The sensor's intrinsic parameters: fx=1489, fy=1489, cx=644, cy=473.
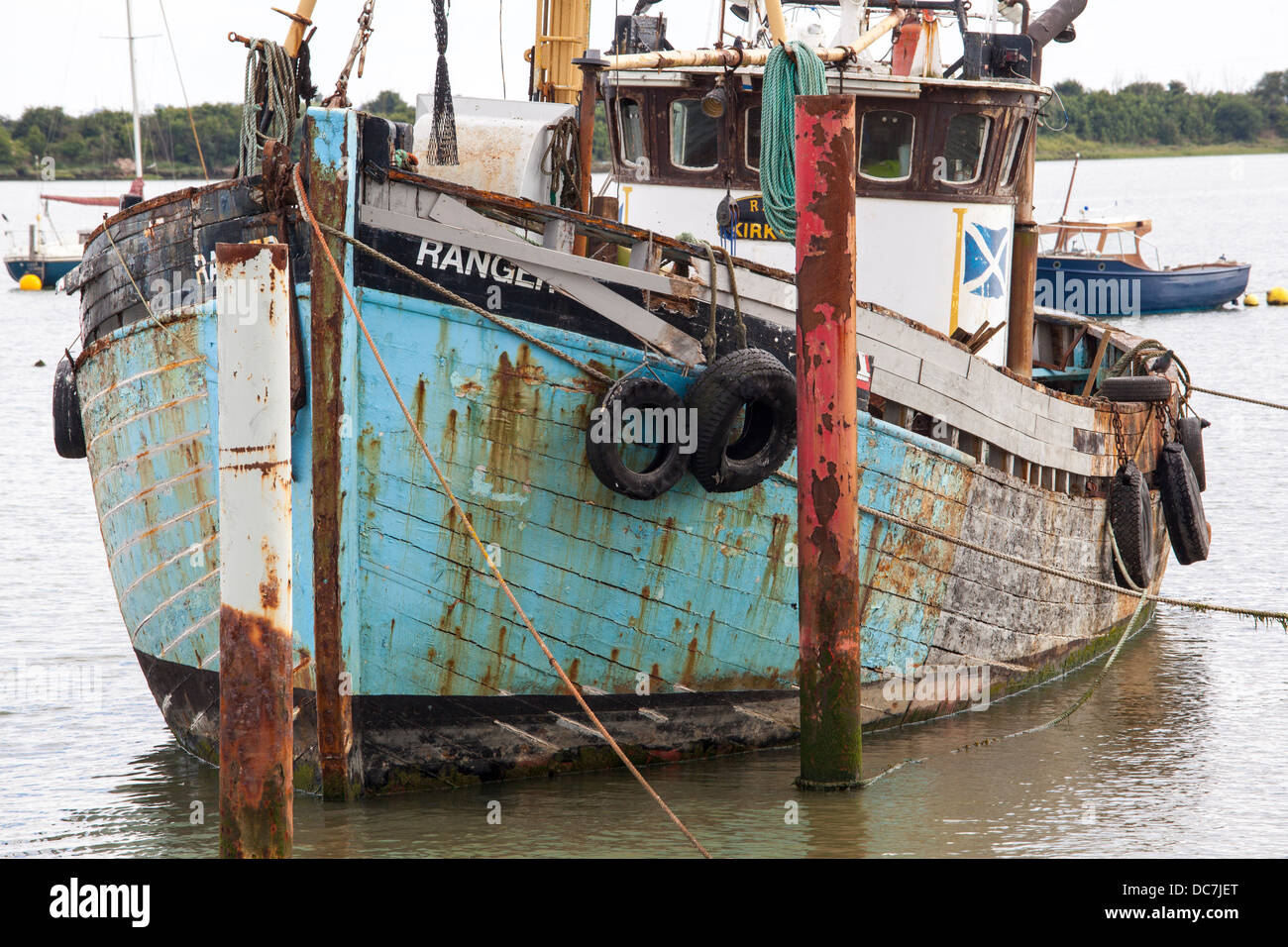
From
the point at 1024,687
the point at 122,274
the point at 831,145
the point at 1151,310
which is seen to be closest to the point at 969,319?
the point at 1024,687

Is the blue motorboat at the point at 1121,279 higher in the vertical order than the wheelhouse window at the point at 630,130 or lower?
lower

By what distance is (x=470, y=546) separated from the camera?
24.7ft

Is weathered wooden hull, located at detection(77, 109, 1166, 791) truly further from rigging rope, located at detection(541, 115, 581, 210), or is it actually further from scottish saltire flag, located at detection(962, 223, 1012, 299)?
scottish saltire flag, located at detection(962, 223, 1012, 299)

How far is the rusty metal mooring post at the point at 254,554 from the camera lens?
5.97m

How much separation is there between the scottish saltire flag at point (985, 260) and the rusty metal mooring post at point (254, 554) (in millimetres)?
5784

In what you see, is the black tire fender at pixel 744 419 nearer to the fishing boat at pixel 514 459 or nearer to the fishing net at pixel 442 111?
the fishing boat at pixel 514 459

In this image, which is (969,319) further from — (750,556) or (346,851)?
(346,851)

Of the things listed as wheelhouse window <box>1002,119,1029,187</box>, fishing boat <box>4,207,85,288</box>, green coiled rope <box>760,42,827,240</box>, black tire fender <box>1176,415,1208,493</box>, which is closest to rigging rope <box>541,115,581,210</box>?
green coiled rope <box>760,42,827,240</box>

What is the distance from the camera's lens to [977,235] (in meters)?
10.5

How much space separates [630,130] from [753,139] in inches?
43.1

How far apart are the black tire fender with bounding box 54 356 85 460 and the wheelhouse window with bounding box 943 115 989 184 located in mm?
5982

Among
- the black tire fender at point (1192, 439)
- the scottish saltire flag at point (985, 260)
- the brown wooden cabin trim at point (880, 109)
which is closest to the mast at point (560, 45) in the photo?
the brown wooden cabin trim at point (880, 109)

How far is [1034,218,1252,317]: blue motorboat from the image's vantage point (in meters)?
39.7

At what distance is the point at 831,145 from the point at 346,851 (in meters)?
4.22
